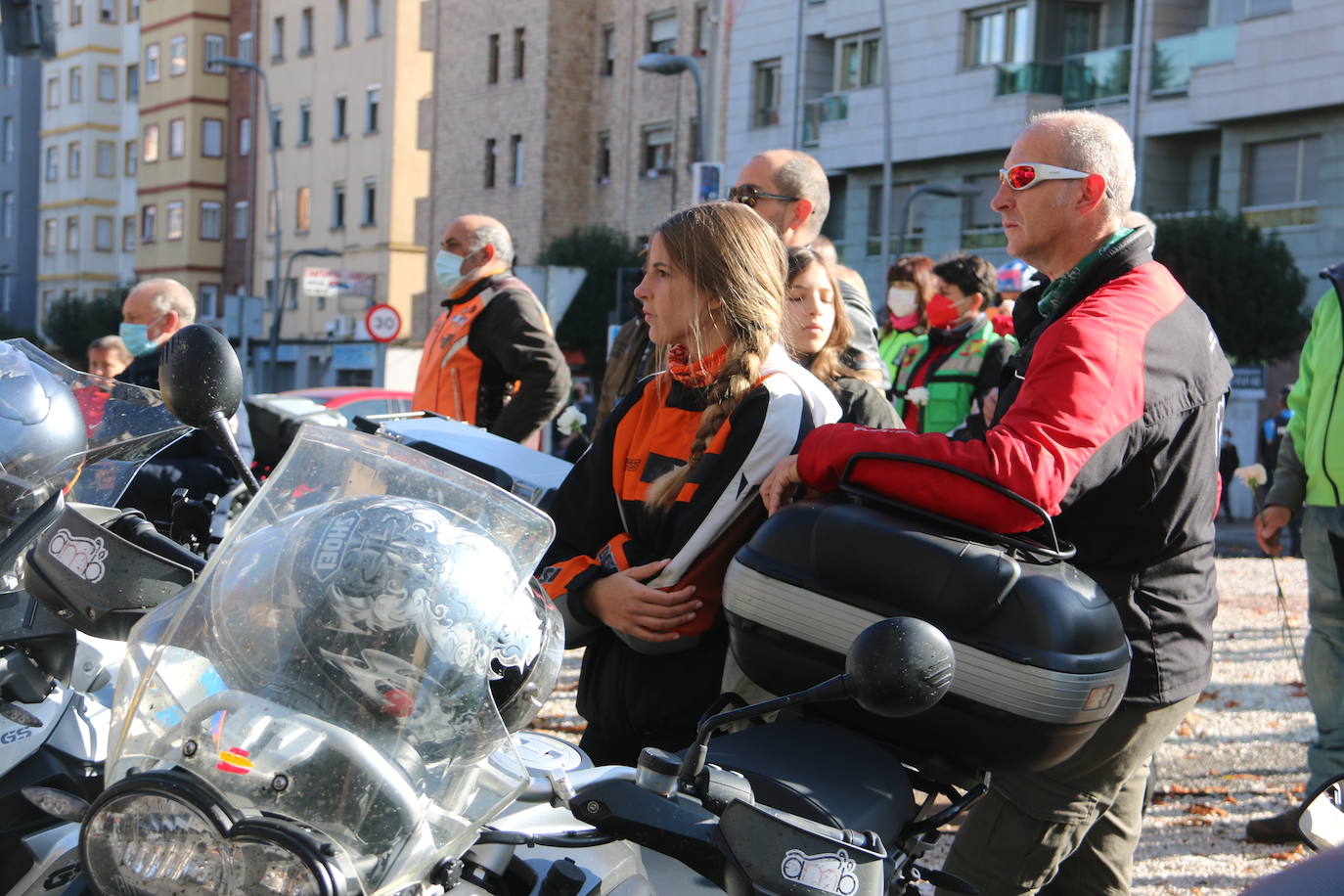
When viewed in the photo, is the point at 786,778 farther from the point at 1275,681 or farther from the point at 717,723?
the point at 1275,681

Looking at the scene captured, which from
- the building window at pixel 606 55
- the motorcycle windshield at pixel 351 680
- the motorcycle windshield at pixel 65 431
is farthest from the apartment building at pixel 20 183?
the motorcycle windshield at pixel 351 680

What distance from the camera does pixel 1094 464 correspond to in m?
2.65

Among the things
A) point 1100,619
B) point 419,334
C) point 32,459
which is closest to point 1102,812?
point 1100,619

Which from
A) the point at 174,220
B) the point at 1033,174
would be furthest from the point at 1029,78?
the point at 174,220

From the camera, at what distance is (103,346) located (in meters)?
8.90

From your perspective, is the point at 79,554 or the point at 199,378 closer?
the point at 199,378

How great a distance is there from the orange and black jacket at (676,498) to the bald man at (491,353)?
3.05 meters

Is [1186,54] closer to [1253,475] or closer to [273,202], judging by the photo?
[1253,475]

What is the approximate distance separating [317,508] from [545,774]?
493 mm

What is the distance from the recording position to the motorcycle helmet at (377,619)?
1801 millimetres

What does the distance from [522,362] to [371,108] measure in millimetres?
47413

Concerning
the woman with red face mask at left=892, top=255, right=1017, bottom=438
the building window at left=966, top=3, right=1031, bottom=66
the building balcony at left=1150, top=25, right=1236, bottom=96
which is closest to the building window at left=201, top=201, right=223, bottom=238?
the building window at left=966, top=3, right=1031, bottom=66

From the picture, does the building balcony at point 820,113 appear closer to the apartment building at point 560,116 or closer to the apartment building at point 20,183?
the apartment building at point 560,116

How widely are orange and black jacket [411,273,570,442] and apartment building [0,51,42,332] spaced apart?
69207 mm
